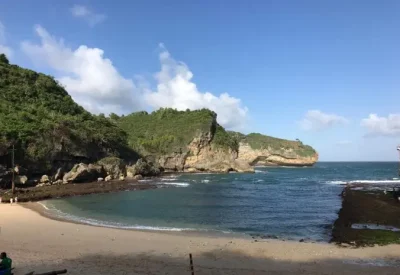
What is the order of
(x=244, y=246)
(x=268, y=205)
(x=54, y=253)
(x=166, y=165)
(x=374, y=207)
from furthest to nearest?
(x=166, y=165), (x=268, y=205), (x=374, y=207), (x=244, y=246), (x=54, y=253)

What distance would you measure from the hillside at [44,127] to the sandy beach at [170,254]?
36185 mm

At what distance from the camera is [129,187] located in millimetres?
56062

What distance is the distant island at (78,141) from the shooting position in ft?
184

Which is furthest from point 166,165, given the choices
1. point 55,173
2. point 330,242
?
point 330,242

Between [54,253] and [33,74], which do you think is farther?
[33,74]

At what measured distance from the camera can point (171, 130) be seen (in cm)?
13050

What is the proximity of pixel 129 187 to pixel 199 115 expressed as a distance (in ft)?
258

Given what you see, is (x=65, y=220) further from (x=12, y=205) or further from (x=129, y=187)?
(x=129, y=187)

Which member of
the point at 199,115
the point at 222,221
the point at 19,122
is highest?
the point at 199,115

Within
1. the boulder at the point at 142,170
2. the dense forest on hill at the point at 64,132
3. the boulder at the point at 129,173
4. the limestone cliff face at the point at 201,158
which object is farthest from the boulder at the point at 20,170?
the limestone cliff face at the point at 201,158

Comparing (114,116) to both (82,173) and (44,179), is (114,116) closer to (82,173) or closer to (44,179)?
(82,173)

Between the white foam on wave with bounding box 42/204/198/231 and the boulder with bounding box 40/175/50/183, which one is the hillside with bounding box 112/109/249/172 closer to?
the boulder with bounding box 40/175/50/183

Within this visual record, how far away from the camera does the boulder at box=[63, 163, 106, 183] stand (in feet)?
193

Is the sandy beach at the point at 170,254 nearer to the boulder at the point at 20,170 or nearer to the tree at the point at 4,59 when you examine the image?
the boulder at the point at 20,170
